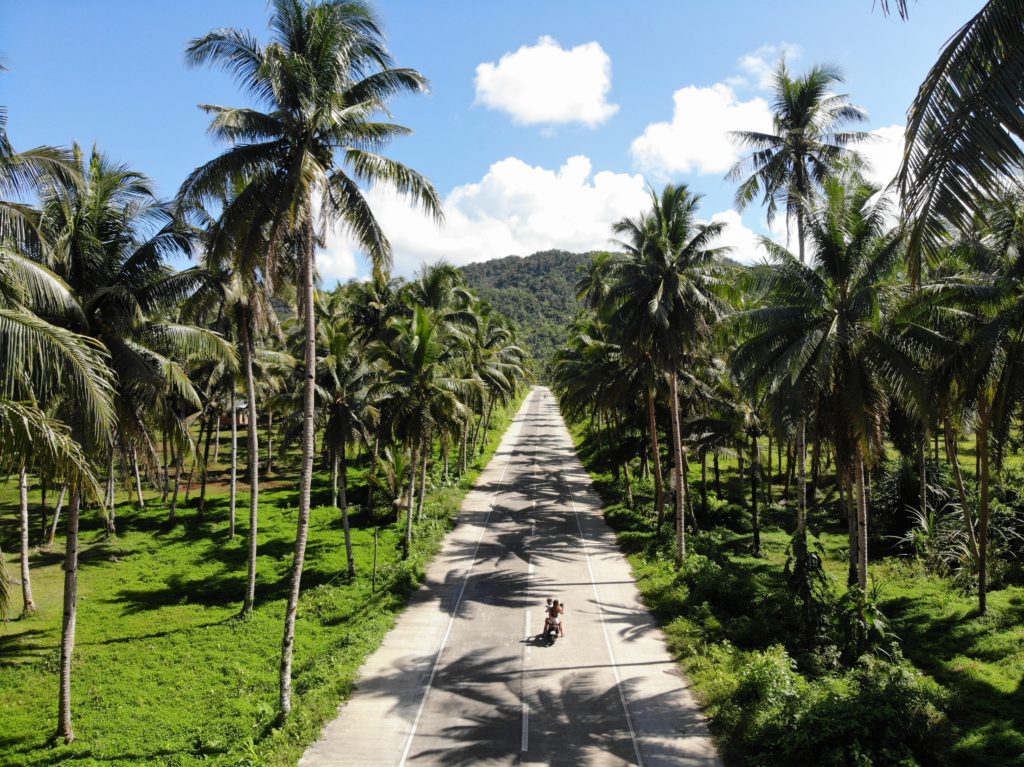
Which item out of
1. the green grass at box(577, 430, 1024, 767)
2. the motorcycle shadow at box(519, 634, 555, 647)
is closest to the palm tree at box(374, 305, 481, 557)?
the motorcycle shadow at box(519, 634, 555, 647)

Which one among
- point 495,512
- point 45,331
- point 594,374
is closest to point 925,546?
point 594,374

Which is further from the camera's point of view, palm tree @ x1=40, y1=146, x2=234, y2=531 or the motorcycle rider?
the motorcycle rider

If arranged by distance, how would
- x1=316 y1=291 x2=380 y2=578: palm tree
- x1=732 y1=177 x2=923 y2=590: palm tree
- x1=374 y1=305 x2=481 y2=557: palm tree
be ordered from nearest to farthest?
x1=732 y1=177 x2=923 y2=590: palm tree → x1=316 y1=291 x2=380 y2=578: palm tree → x1=374 y1=305 x2=481 y2=557: palm tree

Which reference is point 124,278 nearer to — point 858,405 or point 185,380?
point 185,380

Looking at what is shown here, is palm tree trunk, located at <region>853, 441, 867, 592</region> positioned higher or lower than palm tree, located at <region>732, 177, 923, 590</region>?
lower

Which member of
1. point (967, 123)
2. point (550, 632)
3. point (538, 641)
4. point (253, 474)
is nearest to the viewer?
point (967, 123)

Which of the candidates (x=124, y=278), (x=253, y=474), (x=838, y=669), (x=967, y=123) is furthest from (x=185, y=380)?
(x=838, y=669)

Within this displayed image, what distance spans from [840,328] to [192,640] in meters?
18.2

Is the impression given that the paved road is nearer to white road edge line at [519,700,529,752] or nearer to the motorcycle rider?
white road edge line at [519,700,529,752]

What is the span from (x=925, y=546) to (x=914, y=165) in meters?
20.5

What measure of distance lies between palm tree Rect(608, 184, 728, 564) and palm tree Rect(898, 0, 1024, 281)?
14.0m

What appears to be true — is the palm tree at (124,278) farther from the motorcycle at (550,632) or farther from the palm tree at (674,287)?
the palm tree at (674,287)

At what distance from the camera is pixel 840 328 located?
14523mm

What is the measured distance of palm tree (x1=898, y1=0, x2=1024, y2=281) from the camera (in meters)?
5.79
